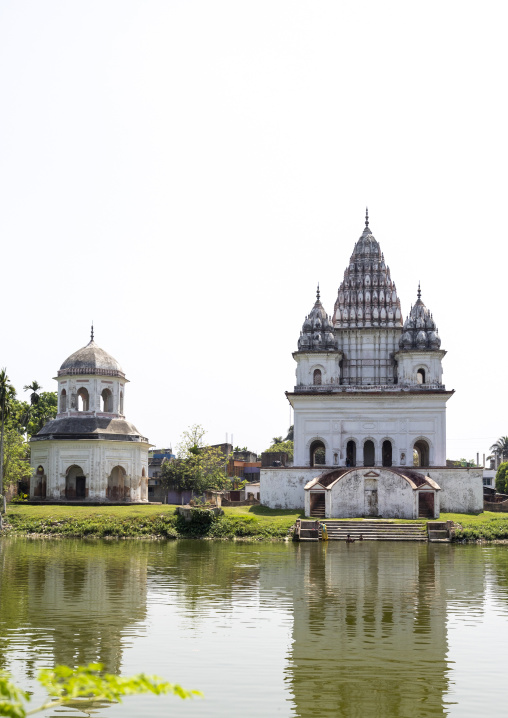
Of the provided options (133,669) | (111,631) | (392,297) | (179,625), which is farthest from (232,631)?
(392,297)

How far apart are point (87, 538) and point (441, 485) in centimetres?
2042

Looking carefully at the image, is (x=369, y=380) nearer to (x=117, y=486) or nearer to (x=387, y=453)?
(x=387, y=453)

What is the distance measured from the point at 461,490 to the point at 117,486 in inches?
818

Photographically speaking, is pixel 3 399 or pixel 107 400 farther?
pixel 107 400

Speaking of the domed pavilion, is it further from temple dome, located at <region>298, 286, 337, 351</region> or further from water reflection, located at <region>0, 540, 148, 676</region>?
water reflection, located at <region>0, 540, 148, 676</region>

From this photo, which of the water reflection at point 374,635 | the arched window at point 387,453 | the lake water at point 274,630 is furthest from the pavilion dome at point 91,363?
the water reflection at point 374,635

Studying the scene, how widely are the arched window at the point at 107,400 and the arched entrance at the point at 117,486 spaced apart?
12.7 feet

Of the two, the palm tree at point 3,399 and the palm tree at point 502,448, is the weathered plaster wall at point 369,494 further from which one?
the palm tree at point 502,448

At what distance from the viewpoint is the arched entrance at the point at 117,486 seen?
53438mm

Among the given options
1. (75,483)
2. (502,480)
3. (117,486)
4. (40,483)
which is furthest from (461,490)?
(502,480)

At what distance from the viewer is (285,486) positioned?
168 feet

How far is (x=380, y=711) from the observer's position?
11617 millimetres

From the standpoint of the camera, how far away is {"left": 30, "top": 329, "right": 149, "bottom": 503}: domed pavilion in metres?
52.7

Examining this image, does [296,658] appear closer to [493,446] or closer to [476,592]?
[476,592]
